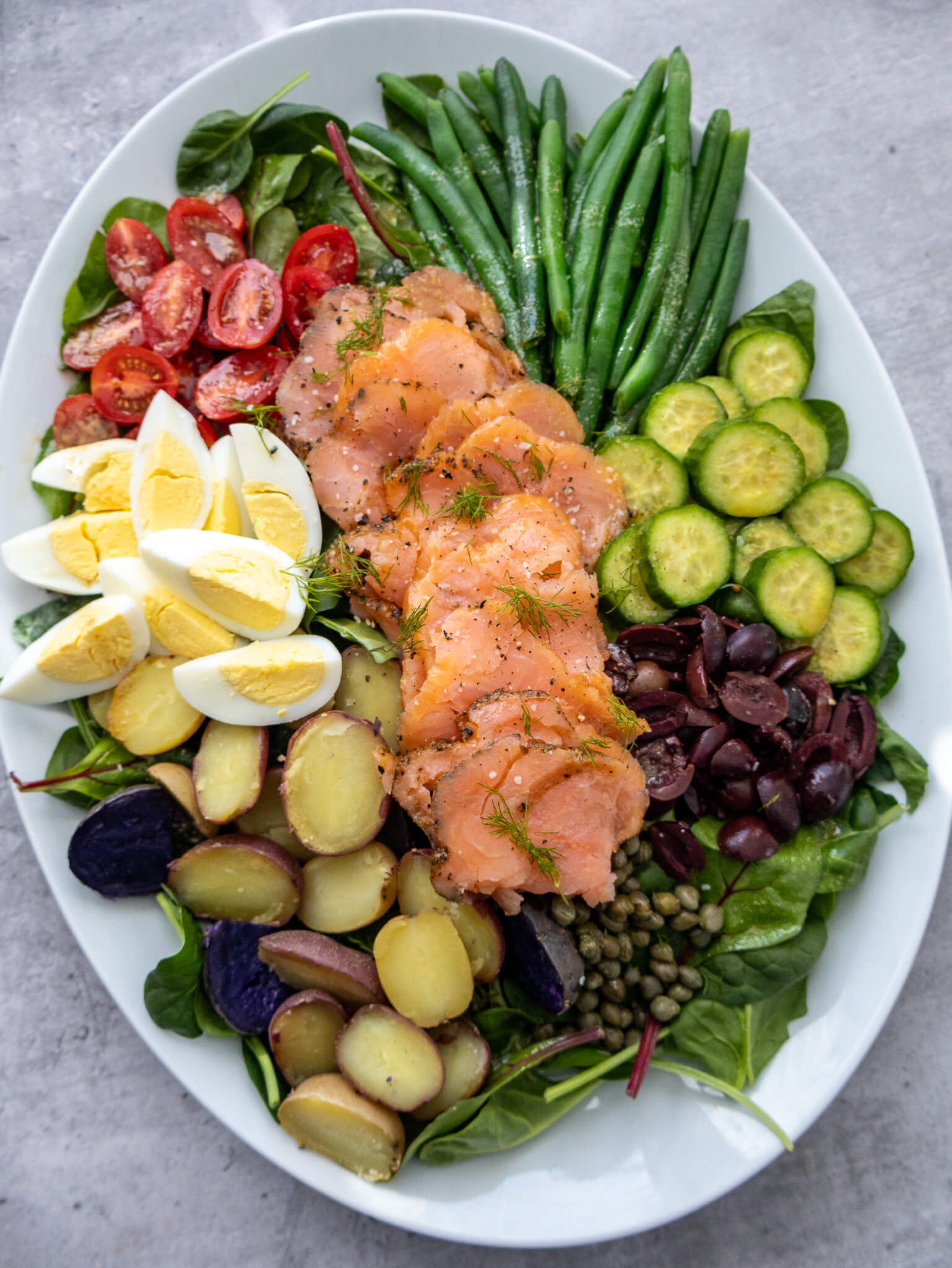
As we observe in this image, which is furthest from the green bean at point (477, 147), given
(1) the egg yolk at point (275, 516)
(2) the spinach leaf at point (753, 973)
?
(2) the spinach leaf at point (753, 973)

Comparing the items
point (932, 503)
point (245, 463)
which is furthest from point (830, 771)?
point (245, 463)

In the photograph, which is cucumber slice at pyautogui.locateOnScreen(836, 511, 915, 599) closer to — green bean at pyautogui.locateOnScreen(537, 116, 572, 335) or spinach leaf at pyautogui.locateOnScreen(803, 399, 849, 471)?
spinach leaf at pyautogui.locateOnScreen(803, 399, 849, 471)

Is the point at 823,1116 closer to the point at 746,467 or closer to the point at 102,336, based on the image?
the point at 746,467

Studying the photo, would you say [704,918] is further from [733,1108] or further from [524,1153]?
[524,1153]

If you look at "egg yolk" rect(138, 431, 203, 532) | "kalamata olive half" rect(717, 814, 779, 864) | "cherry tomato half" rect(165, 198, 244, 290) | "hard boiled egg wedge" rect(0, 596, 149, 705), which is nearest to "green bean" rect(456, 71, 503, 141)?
"cherry tomato half" rect(165, 198, 244, 290)

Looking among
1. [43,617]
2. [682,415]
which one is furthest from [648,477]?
[43,617]
